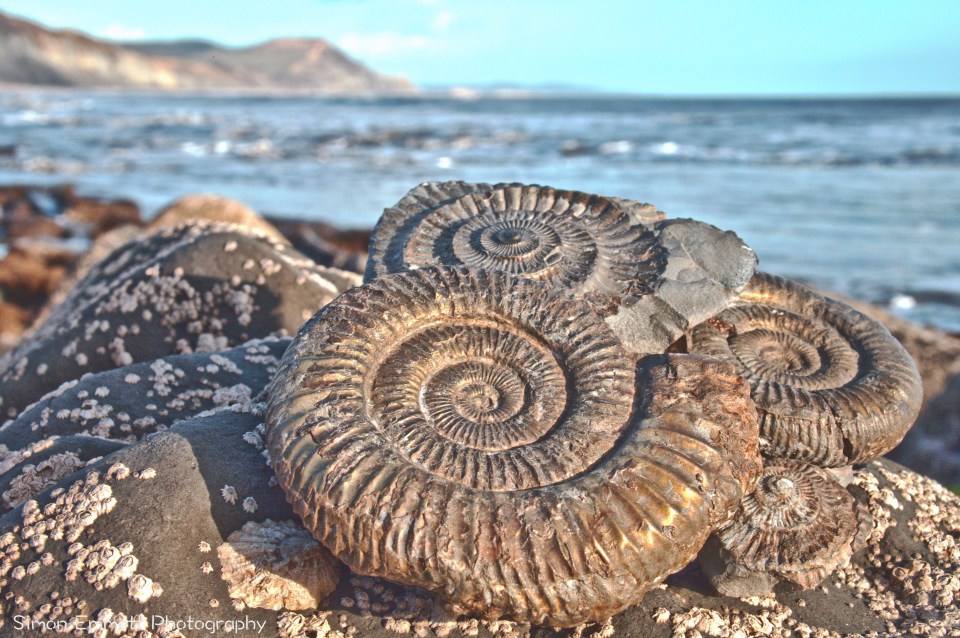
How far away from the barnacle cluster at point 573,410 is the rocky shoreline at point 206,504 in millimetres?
224

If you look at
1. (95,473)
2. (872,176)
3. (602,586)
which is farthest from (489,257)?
(872,176)

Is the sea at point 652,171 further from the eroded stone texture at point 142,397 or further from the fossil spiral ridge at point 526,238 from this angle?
the eroded stone texture at point 142,397

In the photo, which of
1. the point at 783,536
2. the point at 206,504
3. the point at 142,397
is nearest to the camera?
the point at 206,504

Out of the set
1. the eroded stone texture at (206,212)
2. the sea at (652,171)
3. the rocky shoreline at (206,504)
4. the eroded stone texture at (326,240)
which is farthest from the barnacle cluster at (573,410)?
the sea at (652,171)

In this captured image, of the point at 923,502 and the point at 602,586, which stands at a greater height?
the point at 602,586

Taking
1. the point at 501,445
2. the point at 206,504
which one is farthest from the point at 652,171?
the point at 206,504

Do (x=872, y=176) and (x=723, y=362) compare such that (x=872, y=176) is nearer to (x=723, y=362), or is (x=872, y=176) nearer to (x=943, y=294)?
(x=943, y=294)

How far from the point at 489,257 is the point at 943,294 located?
11.0 m

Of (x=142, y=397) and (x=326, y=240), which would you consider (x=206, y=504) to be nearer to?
(x=142, y=397)

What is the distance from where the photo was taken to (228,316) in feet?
16.6

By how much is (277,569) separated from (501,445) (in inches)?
38.2

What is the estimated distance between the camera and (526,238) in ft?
12.3

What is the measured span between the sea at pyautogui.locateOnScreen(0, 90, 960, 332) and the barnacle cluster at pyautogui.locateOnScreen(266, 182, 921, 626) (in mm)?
9103

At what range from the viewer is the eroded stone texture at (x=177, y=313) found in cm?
484
